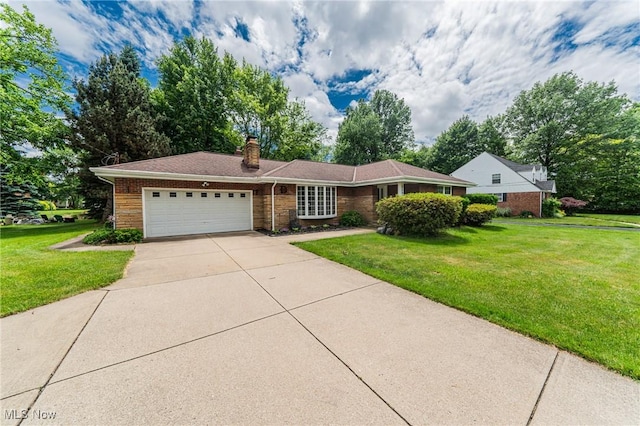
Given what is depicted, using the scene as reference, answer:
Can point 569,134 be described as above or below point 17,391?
above

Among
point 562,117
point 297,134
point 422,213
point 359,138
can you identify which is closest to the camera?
point 422,213

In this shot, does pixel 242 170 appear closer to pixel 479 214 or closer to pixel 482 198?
pixel 479 214

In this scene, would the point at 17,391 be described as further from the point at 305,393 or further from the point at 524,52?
the point at 524,52

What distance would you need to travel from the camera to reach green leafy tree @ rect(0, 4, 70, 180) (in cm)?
A: 1254

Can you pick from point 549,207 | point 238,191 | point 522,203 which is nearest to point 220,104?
point 238,191

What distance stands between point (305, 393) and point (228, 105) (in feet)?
82.6

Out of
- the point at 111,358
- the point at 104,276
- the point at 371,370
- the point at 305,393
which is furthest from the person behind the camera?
the point at 104,276

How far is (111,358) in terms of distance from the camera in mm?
2389

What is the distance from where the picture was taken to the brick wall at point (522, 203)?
799 inches

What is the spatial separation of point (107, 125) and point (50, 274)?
14.5 meters

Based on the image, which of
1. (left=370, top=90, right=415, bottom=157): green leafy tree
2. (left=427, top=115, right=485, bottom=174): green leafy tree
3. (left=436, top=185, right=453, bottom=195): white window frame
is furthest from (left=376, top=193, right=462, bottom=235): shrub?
(left=427, top=115, right=485, bottom=174): green leafy tree

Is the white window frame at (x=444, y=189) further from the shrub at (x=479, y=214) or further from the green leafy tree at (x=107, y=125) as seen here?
the green leafy tree at (x=107, y=125)

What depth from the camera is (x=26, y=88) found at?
13.3 m

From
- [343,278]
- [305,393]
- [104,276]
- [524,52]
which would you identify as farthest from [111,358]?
[524,52]
